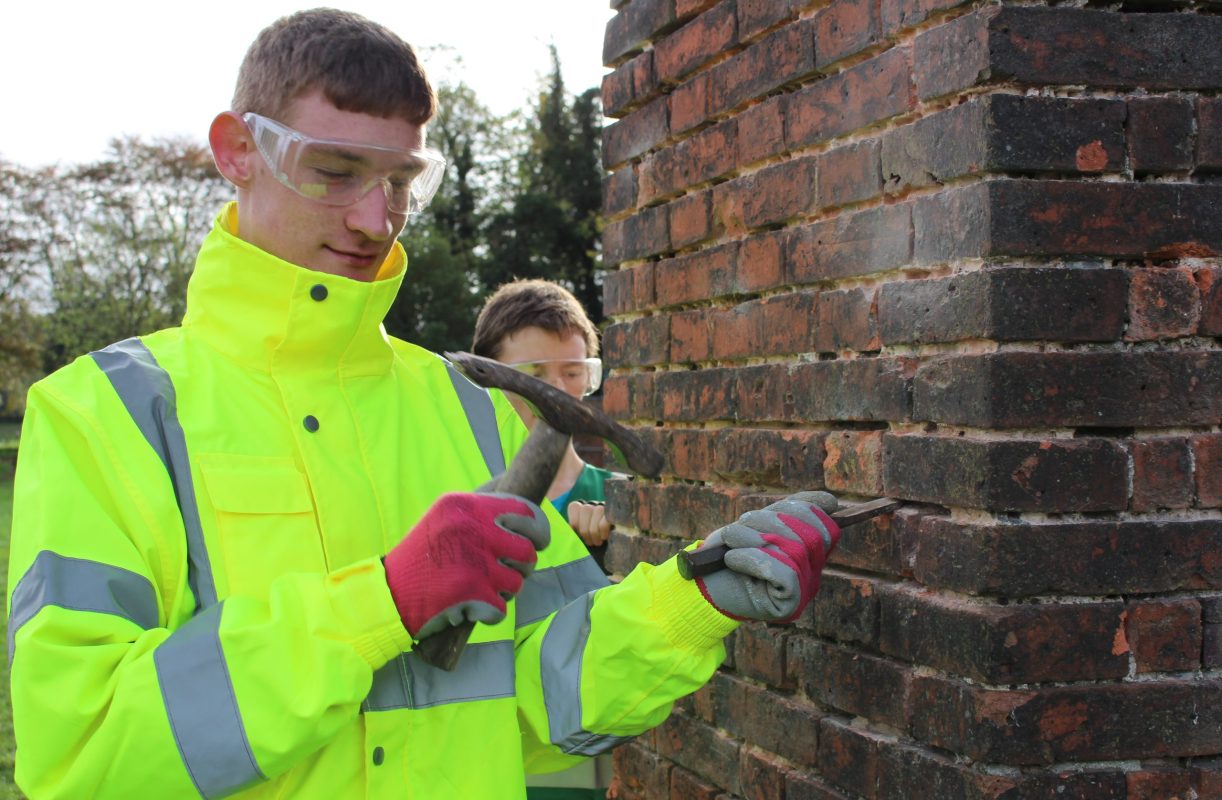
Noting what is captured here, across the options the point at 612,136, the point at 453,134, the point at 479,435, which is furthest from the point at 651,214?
the point at 453,134

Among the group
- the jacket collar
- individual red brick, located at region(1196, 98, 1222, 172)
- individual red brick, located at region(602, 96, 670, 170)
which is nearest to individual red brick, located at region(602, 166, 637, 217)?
individual red brick, located at region(602, 96, 670, 170)

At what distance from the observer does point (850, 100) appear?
2.13 metres

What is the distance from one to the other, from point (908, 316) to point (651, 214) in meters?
1.00

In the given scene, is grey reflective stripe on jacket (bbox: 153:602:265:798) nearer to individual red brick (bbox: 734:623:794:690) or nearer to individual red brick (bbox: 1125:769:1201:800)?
individual red brick (bbox: 734:623:794:690)

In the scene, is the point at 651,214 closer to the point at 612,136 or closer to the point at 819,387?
the point at 612,136

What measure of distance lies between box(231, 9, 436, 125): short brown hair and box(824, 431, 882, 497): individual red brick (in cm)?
101

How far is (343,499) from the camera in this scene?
Result: 6.73ft

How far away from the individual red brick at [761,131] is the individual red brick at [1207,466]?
3.17 ft

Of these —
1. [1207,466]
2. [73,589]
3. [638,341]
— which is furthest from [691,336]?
[73,589]

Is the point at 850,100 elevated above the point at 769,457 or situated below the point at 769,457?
above

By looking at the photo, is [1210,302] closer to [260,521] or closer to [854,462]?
[854,462]

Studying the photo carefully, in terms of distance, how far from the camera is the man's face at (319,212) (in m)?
2.11

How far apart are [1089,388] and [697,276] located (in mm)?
1039

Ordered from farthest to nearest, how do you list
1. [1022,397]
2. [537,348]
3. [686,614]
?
[537,348], [686,614], [1022,397]
